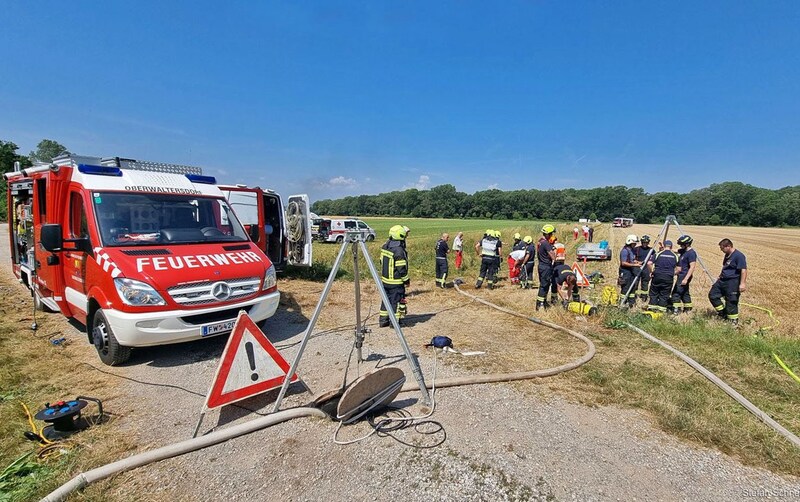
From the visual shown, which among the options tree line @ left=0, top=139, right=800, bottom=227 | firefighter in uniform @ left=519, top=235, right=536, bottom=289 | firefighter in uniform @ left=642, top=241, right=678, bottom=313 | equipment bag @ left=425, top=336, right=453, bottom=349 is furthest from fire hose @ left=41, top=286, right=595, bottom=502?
tree line @ left=0, top=139, right=800, bottom=227

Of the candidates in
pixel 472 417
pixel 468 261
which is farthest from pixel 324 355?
pixel 468 261

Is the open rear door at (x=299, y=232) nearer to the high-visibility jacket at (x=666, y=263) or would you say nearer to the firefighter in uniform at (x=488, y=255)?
the firefighter in uniform at (x=488, y=255)

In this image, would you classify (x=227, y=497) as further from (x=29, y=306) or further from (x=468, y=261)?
(x=468, y=261)

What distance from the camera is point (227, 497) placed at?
2.63 meters

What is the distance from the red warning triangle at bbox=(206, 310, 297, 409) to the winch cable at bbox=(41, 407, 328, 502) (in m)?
0.28

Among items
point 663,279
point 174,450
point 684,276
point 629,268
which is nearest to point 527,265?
point 629,268

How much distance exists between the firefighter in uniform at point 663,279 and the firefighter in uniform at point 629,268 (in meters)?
0.67

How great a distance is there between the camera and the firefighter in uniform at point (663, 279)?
7797mm

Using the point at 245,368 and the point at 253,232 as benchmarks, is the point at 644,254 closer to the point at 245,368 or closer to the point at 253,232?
the point at 245,368

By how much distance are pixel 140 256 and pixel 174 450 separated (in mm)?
2709

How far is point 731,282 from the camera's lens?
7.04 m

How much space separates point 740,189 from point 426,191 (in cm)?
8098

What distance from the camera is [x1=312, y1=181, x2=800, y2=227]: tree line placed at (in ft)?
274

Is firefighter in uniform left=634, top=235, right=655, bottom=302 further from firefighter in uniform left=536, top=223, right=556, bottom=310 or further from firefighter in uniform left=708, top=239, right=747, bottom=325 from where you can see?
firefighter in uniform left=536, top=223, right=556, bottom=310
